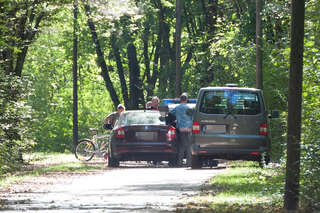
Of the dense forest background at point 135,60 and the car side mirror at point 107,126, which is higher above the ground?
the dense forest background at point 135,60

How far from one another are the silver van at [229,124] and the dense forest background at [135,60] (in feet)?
2.76

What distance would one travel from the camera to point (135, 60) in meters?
47.3

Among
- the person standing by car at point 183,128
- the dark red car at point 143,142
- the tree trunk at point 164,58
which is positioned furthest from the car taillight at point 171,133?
the tree trunk at point 164,58

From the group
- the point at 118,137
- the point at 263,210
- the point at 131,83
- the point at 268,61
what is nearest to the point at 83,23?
the point at 131,83

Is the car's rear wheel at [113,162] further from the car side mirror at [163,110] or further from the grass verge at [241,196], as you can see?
the grass verge at [241,196]

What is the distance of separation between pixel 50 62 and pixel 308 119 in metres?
53.5

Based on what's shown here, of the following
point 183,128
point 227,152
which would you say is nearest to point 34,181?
point 227,152

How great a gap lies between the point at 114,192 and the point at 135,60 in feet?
104

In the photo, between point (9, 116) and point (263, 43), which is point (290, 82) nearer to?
point (9, 116)

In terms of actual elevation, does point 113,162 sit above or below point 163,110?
below

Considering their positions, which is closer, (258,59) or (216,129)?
(216,129)

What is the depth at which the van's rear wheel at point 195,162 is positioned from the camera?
21.6m

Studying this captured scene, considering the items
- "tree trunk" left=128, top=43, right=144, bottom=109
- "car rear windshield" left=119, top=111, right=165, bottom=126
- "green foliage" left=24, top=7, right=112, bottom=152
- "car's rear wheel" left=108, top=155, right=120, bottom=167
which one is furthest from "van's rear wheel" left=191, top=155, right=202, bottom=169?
"green foliage" left=24, top=7, right=112, bottom=152

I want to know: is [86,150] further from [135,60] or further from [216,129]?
[135,60]
